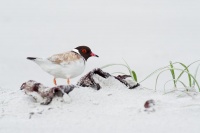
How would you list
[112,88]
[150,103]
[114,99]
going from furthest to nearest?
[112,88]
[114,99]
[150,103]

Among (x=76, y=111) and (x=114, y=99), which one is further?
(x=114, y=99)

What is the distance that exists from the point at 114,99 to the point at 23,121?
0.92 metres

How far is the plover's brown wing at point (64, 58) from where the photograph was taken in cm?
447

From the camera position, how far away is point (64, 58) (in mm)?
4535

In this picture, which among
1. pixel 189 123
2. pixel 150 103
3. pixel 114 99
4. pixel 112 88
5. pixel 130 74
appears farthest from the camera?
pixel 130 74

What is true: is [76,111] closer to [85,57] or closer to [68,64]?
[68,64]

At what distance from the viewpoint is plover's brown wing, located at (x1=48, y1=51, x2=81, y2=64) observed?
4473 mm

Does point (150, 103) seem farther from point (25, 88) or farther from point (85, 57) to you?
point (85, 57)

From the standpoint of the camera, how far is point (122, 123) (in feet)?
11.2

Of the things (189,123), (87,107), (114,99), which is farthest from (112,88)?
(189,123)

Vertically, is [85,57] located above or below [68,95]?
above

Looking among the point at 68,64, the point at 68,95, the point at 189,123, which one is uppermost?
the point at 68,64

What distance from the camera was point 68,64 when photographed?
4527 mm

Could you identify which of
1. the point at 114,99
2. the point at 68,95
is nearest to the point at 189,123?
the point at 114,99
